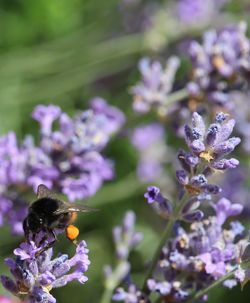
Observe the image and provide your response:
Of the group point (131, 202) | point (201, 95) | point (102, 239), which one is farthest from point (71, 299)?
point (201, 95)

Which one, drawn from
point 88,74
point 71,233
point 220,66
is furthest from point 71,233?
point 88,74

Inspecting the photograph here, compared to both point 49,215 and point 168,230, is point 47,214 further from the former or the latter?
point 168,230

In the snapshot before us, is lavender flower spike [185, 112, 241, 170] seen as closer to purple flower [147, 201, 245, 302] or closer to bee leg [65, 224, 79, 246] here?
purple flower [147, 201, 245, 302]

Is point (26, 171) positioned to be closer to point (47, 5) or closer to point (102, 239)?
point (102, 239)

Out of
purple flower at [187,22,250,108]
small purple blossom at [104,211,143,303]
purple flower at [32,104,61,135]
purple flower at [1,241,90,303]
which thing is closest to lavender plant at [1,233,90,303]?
purple flower at [1,241,90,303]

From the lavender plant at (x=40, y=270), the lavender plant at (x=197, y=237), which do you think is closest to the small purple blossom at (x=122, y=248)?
the lavender plant at (x=197, y=237)

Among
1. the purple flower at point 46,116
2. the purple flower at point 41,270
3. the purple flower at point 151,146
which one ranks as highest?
the purple flower at point 151,146

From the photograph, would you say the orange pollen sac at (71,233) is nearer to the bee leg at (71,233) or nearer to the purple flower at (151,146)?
the bee leg at (71,233)
